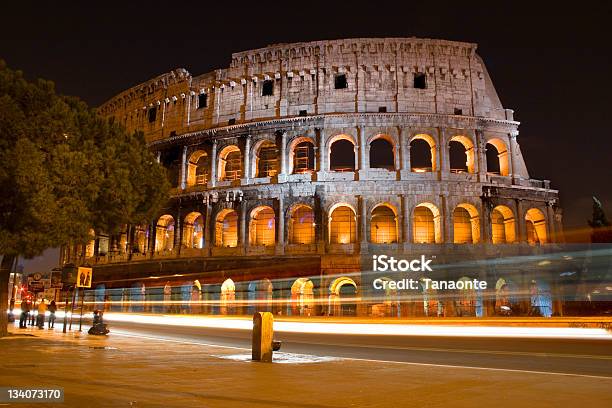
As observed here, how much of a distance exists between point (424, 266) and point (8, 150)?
2231 cm

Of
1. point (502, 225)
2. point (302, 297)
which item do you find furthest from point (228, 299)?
point (502, 225)

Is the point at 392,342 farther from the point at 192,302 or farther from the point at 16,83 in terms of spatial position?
the point at 192,302

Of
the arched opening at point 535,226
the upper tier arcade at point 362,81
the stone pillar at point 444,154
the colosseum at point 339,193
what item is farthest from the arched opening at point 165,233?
the arched opening at point 535,226

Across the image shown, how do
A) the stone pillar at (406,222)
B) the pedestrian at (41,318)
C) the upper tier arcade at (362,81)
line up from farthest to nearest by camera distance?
the upper tier arcade at (362,81) → the stone pillar at (406,222) → the pedestrian at (41,318)

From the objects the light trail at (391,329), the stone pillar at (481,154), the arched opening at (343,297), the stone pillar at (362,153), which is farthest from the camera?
the stone pillar at (481,154)

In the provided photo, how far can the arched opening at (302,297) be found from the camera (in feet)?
98.5

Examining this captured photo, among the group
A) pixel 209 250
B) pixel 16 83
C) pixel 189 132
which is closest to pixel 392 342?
pixel 16 83

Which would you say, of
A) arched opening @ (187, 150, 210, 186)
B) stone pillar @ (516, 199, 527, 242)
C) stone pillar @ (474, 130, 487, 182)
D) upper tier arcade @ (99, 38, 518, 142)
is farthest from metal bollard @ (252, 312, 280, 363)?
arched opening @ (187, 150, 210, 186)

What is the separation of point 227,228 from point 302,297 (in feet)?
26.2

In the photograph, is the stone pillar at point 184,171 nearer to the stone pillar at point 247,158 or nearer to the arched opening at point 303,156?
the stone pillar at point 247,158

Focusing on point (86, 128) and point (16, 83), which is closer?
point (16, 83)

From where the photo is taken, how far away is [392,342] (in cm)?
1595

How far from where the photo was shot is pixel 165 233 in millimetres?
37594

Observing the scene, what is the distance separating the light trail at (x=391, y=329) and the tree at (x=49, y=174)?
373 inches
